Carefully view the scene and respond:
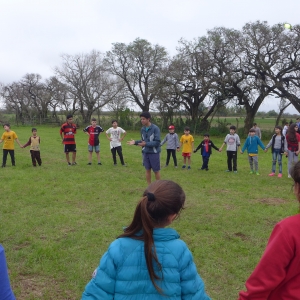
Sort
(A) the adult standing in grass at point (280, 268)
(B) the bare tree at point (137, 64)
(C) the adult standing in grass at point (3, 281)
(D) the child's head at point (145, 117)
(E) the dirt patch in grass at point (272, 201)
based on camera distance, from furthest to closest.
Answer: (B) the bare tree at point (137, 64) < (E) the dirt patch in grass at point (272, 201) < (D) the child's head at point (145, 117) < (A) the adult standing in grass at point (280, 268) < (C) the adult standing in grass at point (3, 281)

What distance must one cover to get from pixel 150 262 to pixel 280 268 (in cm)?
66

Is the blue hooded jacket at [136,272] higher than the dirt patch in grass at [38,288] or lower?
higher

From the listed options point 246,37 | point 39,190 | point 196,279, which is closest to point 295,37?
point 246,37

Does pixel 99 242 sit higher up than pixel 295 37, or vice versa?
pixel 295 37

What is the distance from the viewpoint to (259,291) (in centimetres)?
175

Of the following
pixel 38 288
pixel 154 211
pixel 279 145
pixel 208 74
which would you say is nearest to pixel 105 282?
pixel 154 211

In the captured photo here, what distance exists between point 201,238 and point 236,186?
4.01m

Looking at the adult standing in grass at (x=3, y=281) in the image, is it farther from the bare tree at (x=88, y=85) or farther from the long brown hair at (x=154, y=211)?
the bare tree at (x=88, y=85)

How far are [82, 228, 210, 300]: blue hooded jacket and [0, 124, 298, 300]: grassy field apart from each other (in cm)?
190

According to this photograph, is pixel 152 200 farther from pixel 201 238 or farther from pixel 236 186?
pixel 236 186

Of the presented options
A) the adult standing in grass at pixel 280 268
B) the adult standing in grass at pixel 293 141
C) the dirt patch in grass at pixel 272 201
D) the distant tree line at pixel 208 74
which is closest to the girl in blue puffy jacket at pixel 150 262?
the adult standing in grass at pixel 280 268

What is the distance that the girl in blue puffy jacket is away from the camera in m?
1.80

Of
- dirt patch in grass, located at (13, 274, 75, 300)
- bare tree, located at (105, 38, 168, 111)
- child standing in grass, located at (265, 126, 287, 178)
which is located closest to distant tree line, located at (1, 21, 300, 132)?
bare tree, located at (105, 38, 168, 111)

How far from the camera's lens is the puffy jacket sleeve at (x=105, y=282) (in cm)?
180
